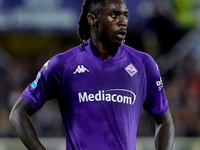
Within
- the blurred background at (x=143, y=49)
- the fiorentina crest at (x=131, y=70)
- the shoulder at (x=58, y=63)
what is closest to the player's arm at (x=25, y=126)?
the shoulder at (x=58, y=63)

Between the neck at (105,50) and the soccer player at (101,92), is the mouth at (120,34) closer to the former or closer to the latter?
the soccer player at (101,92)

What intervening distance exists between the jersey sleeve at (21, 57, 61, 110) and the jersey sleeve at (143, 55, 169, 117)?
27.1 inches

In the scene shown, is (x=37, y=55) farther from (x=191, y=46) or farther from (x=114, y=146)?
(x=114, y=146)

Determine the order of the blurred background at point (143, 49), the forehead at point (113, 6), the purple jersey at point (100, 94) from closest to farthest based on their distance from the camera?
the purple jersey at point (100, 94), the forehead at point (113, 6), the blurred background at point (143, 49)

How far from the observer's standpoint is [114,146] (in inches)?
178

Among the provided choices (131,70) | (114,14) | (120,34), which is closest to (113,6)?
(114,14)

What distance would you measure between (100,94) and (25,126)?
604 millimetres

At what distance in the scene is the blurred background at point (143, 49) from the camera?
10297mm

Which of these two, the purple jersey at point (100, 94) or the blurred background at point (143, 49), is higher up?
the purple jersey at point (100, 94)

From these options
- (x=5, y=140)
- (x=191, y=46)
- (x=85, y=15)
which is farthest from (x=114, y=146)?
(x=191, y=46)

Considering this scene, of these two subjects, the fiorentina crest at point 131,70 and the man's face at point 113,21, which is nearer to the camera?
the man's face at point 113,21

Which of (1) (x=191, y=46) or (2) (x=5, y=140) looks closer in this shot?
(2) (x=5, y=140)

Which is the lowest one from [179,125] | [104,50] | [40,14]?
[179,125]

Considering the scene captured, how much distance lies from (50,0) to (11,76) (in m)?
1.56
